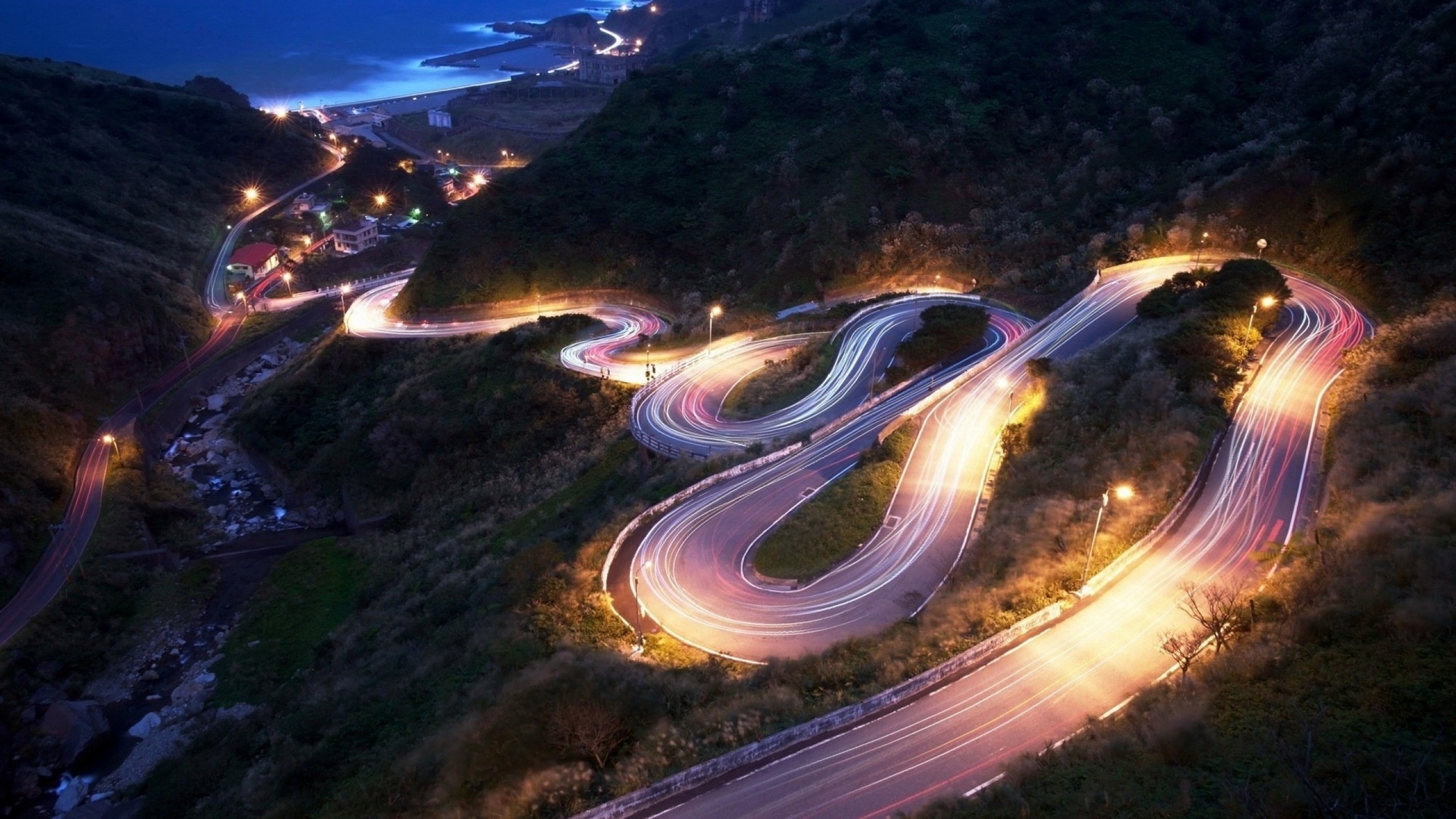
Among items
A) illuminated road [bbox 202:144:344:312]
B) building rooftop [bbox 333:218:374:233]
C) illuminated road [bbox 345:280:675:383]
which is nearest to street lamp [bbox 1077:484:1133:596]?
illuminated road [bbox 345:280:675:383]

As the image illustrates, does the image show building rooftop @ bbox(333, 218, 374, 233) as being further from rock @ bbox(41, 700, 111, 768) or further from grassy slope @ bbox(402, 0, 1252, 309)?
rock @ bbox(41, 700, 111, 768)

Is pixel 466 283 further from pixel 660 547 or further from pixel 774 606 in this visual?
pixel 774 606

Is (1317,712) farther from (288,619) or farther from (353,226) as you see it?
(353,226)

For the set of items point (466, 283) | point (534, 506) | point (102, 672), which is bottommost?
point (102, 672)

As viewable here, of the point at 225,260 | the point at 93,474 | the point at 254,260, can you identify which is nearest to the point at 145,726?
the point at 93,474

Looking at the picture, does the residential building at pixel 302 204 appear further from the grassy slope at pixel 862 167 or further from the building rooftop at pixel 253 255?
the grassy slope at pixel 862 167

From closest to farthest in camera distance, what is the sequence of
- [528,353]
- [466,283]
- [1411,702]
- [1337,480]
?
[1411,702], [1337,480], [528,353], [466,283]

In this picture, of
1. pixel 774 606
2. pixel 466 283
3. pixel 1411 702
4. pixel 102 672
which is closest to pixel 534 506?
pixel 774 606
